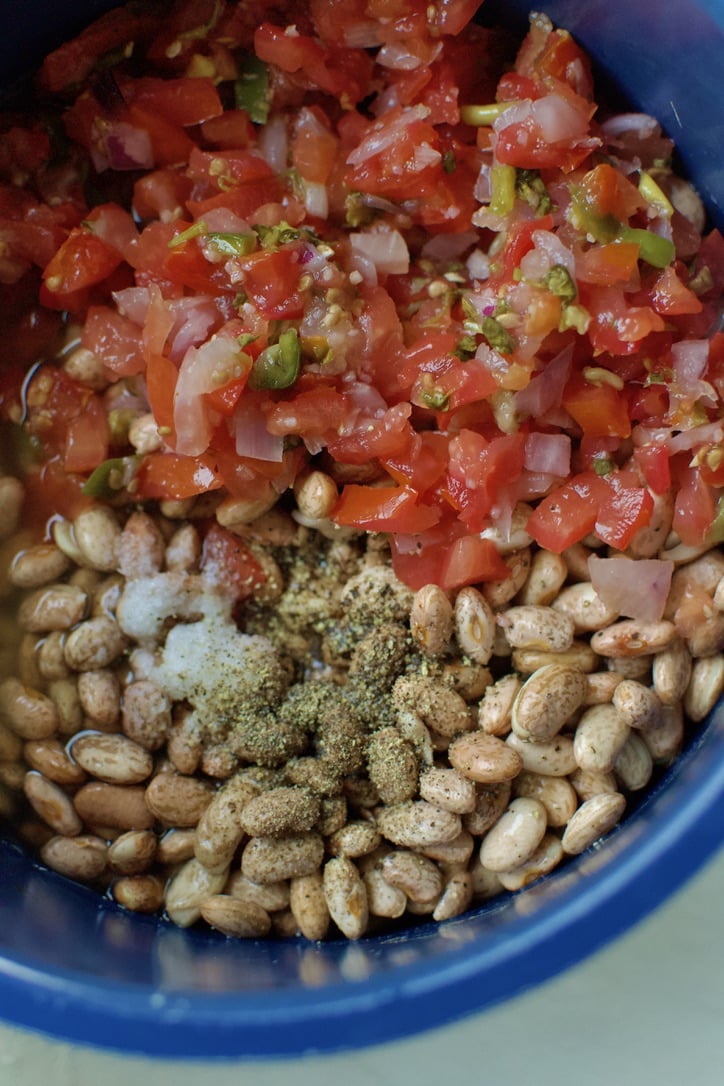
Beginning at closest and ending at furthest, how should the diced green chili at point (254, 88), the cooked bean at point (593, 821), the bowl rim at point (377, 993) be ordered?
the bowl rim at point (377, 993)
the cooked bean at point (593, 821)
the diced green chili at point (254, 88)

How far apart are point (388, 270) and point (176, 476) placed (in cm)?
49

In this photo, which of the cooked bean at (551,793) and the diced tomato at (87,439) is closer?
the cooked bean at (551,793)

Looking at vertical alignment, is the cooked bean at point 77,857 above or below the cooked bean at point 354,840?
above

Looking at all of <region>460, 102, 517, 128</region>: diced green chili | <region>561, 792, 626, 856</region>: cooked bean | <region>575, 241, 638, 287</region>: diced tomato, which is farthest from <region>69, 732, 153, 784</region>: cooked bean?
<region>460, 102, 517, 128</region>: diced green chili

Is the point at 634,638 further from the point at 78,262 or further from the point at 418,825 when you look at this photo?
the point at 78,262

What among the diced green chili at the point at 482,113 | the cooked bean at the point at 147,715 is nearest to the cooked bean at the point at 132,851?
the cooked bean at the point at 147,715

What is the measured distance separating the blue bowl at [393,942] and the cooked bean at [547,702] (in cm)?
18

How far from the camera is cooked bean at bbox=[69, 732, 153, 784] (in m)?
1.56

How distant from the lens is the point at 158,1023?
3.94 feet

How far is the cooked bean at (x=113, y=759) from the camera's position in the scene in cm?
156

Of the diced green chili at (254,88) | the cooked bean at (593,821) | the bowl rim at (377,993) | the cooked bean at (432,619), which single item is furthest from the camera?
the diced green chili at (254,88)

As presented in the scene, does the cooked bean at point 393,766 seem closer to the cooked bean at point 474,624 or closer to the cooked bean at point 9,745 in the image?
the cooked bean at point 474,624

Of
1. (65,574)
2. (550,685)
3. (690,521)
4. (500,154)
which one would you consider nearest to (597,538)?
(690,521)

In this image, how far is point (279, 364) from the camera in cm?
151
